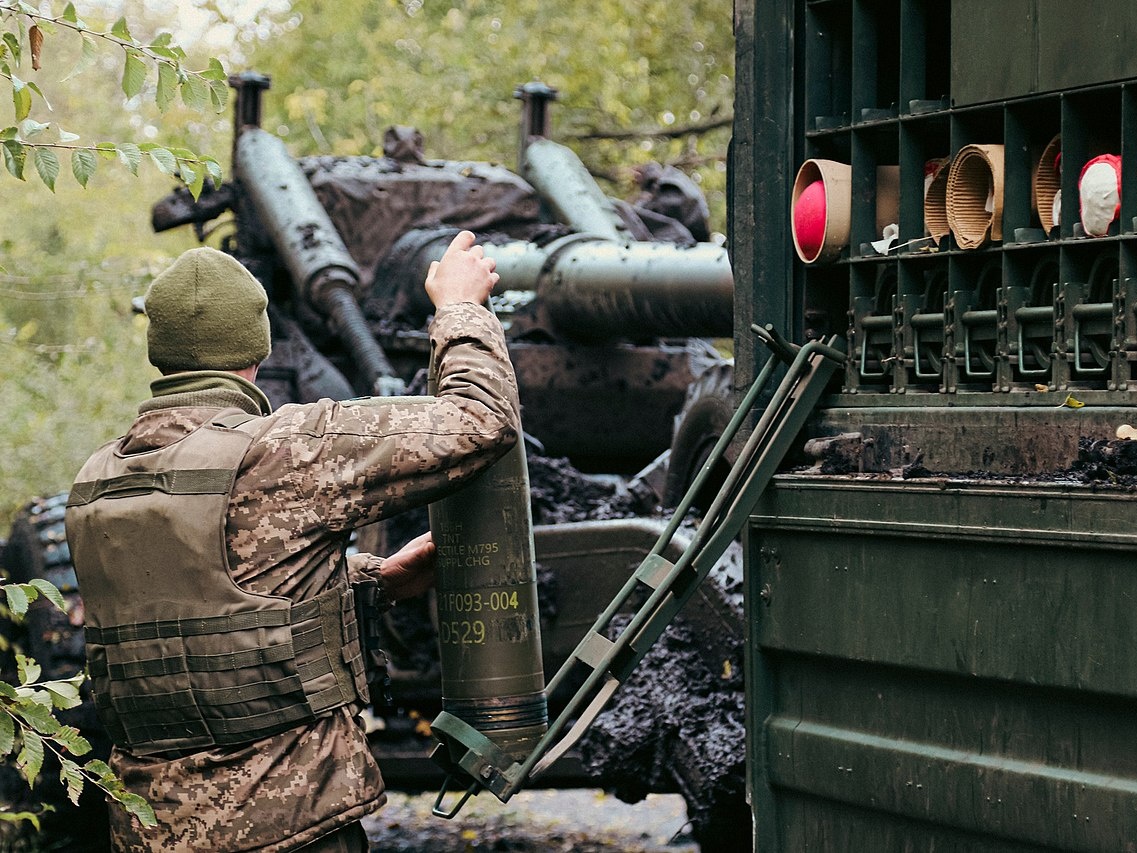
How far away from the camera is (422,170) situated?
919 cm

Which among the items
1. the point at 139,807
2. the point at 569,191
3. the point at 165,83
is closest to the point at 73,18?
the point at 165,83

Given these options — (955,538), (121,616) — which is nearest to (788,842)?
(955,538)

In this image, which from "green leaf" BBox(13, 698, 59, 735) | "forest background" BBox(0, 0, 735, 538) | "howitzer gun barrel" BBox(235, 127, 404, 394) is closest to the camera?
"green leaf" BBox(13, 698, 59, 735)

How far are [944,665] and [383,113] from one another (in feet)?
58.8

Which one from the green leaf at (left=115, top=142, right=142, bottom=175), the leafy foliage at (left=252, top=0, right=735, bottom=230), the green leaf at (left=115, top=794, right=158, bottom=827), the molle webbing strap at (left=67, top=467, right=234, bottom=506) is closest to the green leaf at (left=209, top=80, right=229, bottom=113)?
the green leaf at (left=115, top=142, right=142, bottom=175)

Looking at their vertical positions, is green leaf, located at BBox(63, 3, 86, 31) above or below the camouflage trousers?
above

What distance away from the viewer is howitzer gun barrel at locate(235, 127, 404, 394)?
26.5 feet

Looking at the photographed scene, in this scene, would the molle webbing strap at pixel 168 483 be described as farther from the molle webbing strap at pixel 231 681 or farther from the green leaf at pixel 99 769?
the green leaf at pixel 99 769

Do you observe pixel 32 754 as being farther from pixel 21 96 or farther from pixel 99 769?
pixel 21 96

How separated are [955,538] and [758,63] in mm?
1263

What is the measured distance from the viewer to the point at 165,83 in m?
3.28

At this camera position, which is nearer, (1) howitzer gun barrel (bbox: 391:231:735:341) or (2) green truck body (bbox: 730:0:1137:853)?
(2) green truck body (bbox: 730:0:1137:853)

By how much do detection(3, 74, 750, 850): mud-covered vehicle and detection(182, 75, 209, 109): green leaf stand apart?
2251 mm

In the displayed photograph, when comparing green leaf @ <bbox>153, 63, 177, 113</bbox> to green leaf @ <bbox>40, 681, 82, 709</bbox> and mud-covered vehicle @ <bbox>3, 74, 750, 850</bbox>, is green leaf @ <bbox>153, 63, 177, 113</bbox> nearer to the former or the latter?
green leaf @ <bbox>40, 681, 82, 709</bbox>
